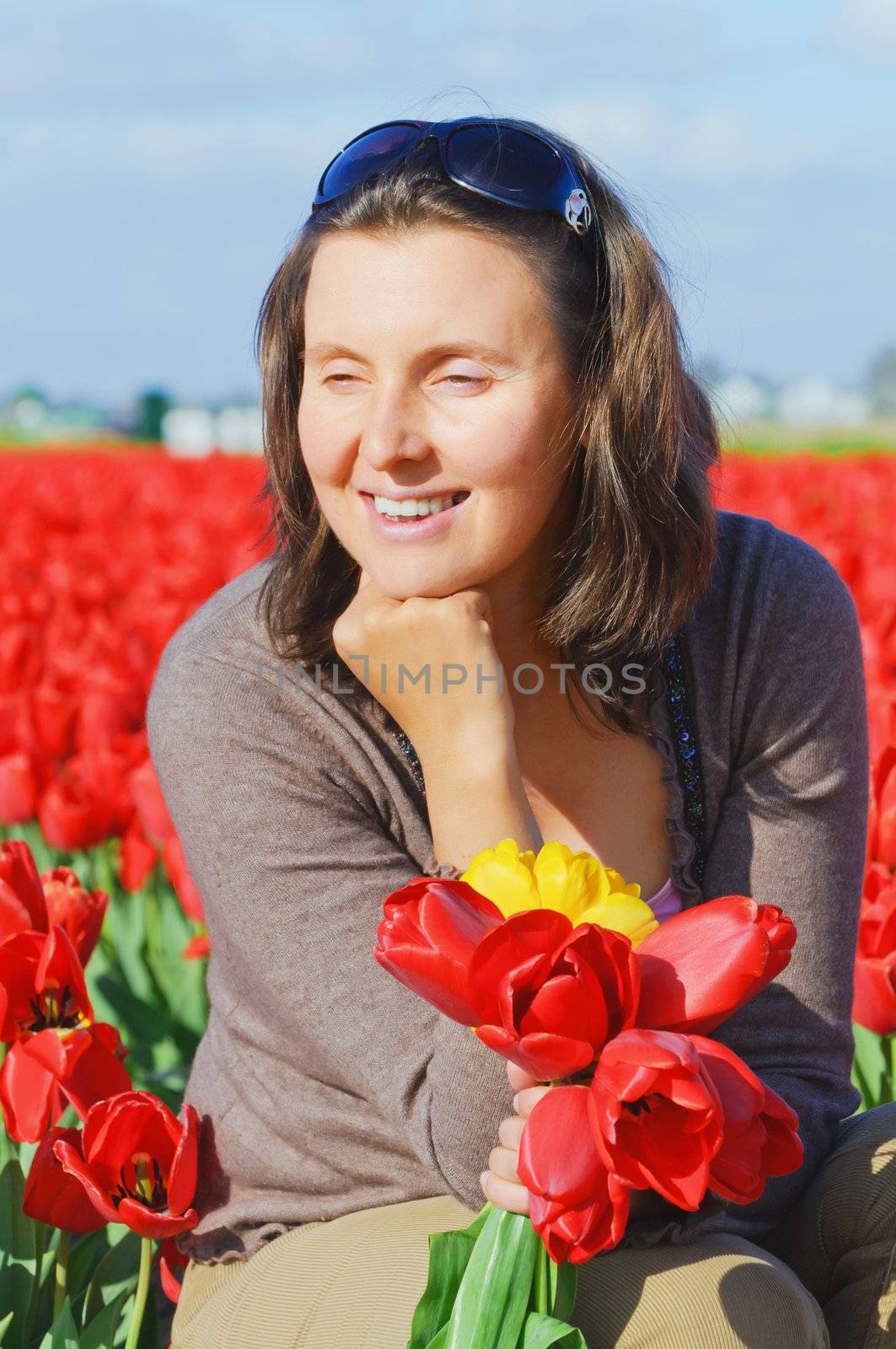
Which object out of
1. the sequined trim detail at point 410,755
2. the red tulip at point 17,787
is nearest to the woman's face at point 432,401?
the sequined trim detail at point 410,755

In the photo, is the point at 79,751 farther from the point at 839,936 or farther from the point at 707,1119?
the point at 707,1119

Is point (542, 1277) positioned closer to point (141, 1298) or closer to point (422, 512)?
point (141, 1298)

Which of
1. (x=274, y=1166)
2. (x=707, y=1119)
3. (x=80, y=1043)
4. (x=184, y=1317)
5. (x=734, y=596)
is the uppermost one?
(x=734, y=596)

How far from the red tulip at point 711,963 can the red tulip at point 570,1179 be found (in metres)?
0.08

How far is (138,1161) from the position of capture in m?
1.71

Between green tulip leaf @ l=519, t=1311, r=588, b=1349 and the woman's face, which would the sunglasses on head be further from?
green tulip leaf @ l=519, t=1311, r=588, b=1349

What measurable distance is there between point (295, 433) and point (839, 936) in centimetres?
86

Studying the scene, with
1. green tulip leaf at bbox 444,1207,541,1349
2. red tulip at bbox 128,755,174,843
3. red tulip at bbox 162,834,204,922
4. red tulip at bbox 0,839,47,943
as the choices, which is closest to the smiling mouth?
red tulip at bbox 0,839,47,943

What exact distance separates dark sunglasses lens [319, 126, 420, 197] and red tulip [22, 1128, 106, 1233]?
104 cm

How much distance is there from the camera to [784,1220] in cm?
189

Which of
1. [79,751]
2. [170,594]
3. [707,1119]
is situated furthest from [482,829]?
[170,594]

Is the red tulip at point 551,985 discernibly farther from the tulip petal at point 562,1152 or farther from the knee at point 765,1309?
the knee at point 765,1309

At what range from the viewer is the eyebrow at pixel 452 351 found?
1.68 metres

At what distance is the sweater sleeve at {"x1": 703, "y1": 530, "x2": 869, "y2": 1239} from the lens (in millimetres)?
1897
